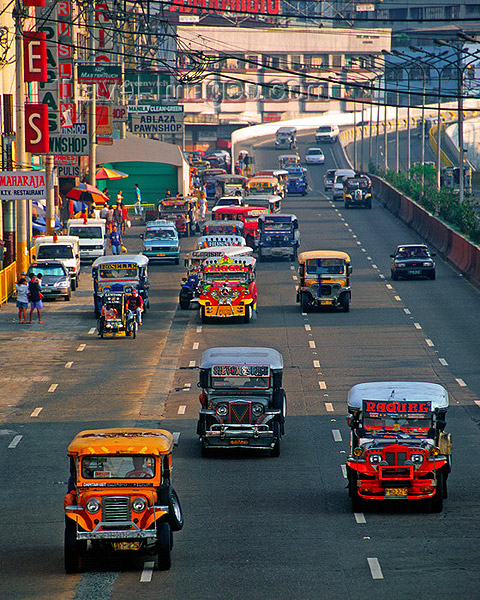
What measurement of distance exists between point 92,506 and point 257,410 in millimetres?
8932

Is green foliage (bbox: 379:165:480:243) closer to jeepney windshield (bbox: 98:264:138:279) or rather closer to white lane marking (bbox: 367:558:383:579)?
jeepney windshield (bbox: 98:264:138:279)

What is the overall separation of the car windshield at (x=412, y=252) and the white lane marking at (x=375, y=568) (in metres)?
40.1

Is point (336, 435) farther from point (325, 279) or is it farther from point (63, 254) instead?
point (63, 254)

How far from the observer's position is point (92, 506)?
18.2m

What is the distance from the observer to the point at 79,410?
32156 millimetres

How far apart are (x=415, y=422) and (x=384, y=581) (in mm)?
5309

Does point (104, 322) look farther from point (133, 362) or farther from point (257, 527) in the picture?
point (257, 527)

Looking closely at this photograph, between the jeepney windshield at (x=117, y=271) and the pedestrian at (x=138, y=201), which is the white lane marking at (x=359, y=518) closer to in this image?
the jeepney windshield at (x=117, y=271)

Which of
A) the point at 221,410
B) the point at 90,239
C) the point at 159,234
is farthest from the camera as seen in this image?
the point at 159,234

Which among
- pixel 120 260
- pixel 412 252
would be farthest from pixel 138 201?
pixel 120 260

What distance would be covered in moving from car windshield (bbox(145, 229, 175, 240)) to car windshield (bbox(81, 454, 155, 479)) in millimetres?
45773

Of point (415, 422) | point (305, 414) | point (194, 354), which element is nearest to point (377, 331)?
point (194, 354)

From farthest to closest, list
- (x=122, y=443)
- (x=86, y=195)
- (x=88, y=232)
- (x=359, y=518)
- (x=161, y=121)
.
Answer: (x=161, y=121), (x=86, y=195), (x=88, y=232), (x=359, y=518), (x=122, y=443)

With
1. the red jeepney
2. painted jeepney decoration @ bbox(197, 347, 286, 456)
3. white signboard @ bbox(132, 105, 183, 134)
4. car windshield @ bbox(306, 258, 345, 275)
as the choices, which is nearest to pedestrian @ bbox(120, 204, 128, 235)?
the red jeepney
